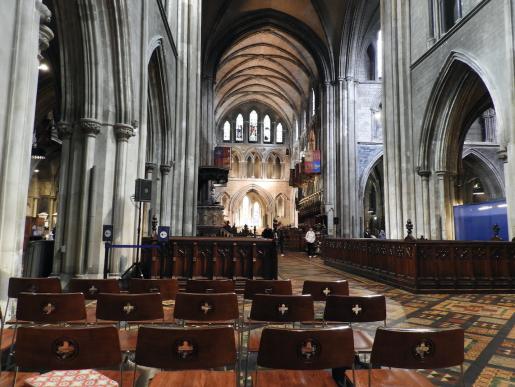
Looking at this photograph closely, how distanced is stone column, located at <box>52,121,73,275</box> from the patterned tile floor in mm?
4318

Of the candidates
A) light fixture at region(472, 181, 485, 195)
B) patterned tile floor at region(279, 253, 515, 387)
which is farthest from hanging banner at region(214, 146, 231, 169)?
patterned tile floor at region(279, 253, 515, 387)

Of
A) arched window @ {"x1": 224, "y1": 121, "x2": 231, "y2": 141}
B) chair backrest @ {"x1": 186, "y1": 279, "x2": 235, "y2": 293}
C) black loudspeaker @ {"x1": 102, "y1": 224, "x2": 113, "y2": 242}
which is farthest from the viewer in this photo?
arched window @ {"x1": 224, "y1": 121, "x2": 231, "y2": 141}

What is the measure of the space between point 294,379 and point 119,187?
18.6 ft

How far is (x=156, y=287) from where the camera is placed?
3840 mm

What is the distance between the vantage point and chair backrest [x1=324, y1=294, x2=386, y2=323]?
9.18ft

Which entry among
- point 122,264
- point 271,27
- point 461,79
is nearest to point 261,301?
point 122,264

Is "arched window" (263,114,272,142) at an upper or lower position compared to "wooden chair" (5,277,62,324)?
upper

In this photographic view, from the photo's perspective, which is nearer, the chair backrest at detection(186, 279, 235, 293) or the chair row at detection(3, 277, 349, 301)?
the chair row at detection(3, 277, 349, 301)

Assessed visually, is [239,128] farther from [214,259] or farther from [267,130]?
[214,259]

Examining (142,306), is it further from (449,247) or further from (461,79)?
(461,79)

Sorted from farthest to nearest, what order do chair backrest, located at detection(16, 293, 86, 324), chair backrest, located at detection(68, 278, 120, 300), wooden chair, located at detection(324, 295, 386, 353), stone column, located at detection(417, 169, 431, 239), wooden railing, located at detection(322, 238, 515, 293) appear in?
stone column, located at detection(417, 169, 431, 239) → wooden railing, located at detection(322, 238, 515, 293) → chair backrest, located at detection(68, 278, 120, 300) → wooden chair, located at detection(324, 295, 386, 353) → chair backrest, located at detection(16, 293, 86, 324)

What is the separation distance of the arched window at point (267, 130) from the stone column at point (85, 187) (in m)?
35.5

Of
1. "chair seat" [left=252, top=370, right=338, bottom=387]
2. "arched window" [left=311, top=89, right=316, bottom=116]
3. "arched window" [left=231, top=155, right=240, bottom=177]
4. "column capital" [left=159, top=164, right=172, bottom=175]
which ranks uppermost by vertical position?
"arched window" [left=311, top=89, right=316, bottom=116]

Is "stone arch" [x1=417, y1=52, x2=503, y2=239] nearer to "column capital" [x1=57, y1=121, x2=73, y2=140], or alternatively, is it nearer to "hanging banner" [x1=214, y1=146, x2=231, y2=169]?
"column capital" [x1=57, y1=121, x2=73, y2=140]
